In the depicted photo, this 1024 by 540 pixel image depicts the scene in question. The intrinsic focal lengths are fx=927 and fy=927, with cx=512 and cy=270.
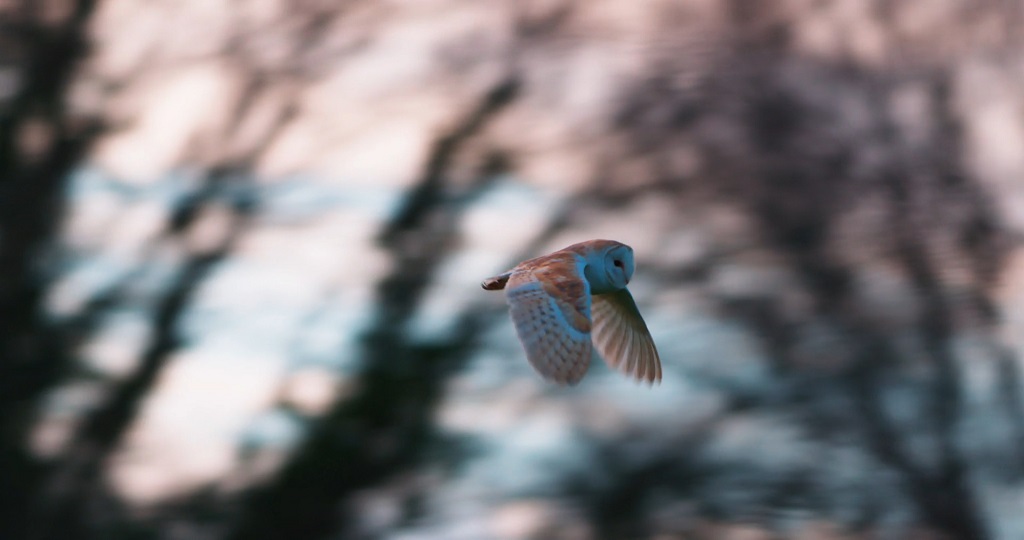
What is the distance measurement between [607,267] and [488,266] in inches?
15.6

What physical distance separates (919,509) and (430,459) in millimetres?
385

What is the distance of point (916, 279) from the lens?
81 cm

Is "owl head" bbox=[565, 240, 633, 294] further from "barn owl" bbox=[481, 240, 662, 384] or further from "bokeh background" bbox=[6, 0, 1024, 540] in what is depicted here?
"bokeh background" bbox=[6, 0, 1024, 540]

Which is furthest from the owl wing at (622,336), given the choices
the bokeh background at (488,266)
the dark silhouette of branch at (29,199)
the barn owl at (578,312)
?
the dark silhouette of branch at (29,199)

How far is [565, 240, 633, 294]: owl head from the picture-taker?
0.36m

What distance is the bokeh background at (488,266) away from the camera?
2.31 ft

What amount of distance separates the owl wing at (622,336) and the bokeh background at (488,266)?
0.33m

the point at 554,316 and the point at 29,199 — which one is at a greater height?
the point at 29,199

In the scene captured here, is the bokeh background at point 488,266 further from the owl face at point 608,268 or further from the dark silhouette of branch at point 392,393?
the owl face at point 608,268

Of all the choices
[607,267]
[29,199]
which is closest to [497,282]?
[607,267]

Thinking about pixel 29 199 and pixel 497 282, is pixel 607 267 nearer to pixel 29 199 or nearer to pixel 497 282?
pixel 497 282

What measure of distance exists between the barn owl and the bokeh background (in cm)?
33

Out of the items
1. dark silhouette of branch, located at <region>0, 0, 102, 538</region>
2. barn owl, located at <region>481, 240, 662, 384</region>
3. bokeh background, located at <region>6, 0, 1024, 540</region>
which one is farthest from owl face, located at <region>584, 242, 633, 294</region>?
dark silhouette of branch, located at <region>0, 0, 102, 538</region>

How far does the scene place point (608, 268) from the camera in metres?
0.36
